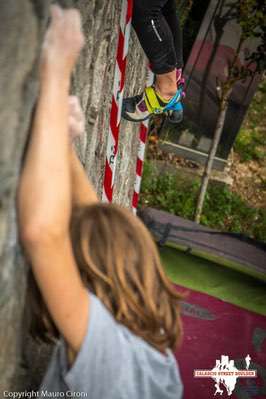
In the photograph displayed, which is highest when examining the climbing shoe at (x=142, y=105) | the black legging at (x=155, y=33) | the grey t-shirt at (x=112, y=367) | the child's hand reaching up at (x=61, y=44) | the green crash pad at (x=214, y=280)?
the black legging at (x=155, y=33)

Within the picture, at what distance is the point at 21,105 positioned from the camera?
3.35ft

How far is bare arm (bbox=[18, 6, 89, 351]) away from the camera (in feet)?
3.40

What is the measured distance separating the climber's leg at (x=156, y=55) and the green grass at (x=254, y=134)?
4.05m

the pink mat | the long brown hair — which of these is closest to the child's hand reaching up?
the long brown hair

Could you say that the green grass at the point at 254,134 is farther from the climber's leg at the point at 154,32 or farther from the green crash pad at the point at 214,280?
the climber's leg at the point at 154,32

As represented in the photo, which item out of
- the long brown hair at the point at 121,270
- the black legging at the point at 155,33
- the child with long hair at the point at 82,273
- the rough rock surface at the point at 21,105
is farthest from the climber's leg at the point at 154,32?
the long brown hair at the point at 121,270

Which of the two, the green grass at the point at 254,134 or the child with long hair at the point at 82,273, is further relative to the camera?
the green grass at the point at 254,134

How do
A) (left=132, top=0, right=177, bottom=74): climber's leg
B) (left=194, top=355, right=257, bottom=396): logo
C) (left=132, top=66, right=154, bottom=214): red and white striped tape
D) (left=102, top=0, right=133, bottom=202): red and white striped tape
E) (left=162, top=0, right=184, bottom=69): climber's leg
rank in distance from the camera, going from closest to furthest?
(left=102, top=0, right=133, bottom=202): red and white striped tape < (left=132, top=0, right=177, bottom=74): climber's leg < (left=162, top=0, right=184, bottom=69): climber's leg < (left=194, top=355, right=257, bottom=396): logo < (left=132, top=66, right=154, bottom=214): red and white striped tape

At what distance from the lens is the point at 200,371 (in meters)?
3.09

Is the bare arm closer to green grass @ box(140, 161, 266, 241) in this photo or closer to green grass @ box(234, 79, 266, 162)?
green grass @ box(140, 161, 266, 241)

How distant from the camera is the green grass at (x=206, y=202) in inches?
233

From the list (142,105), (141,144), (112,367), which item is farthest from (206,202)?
(112,367)

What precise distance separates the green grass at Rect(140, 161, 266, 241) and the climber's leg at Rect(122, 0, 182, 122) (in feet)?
9.16

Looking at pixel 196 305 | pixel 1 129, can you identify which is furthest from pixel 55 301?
pixel 196 305
